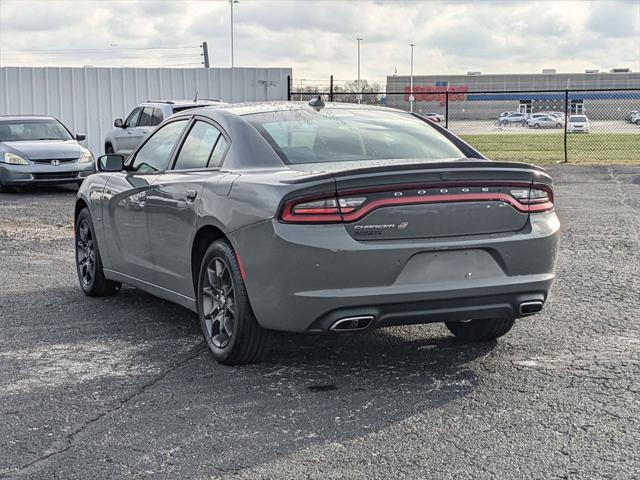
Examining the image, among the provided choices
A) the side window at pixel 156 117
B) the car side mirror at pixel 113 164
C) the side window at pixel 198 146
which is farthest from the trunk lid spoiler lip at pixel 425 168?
the side window at pixel 156 117

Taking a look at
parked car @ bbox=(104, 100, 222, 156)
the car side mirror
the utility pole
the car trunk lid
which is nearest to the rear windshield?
the car trunk lid

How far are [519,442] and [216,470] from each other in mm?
1341

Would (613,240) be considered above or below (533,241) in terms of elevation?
below

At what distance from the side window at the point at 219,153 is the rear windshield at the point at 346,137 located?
216 millimetres

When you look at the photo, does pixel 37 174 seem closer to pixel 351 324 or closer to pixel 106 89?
pixel 106 89

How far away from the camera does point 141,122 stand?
20.2 m

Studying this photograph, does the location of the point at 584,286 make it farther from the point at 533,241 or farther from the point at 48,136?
the point at 48,136

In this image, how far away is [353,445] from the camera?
4262mm

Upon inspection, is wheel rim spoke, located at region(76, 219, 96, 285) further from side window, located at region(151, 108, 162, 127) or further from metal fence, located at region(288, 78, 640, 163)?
metal fence, located at region(288, 78, 640, 163)

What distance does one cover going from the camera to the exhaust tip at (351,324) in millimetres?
5000

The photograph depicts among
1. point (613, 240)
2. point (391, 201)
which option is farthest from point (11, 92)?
point (391, 201)

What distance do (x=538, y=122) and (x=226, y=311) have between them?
2360 inches

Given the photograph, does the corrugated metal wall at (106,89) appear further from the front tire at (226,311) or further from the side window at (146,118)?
the front tire at (226,311)

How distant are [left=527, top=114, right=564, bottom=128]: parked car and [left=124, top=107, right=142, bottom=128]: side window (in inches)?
1743
